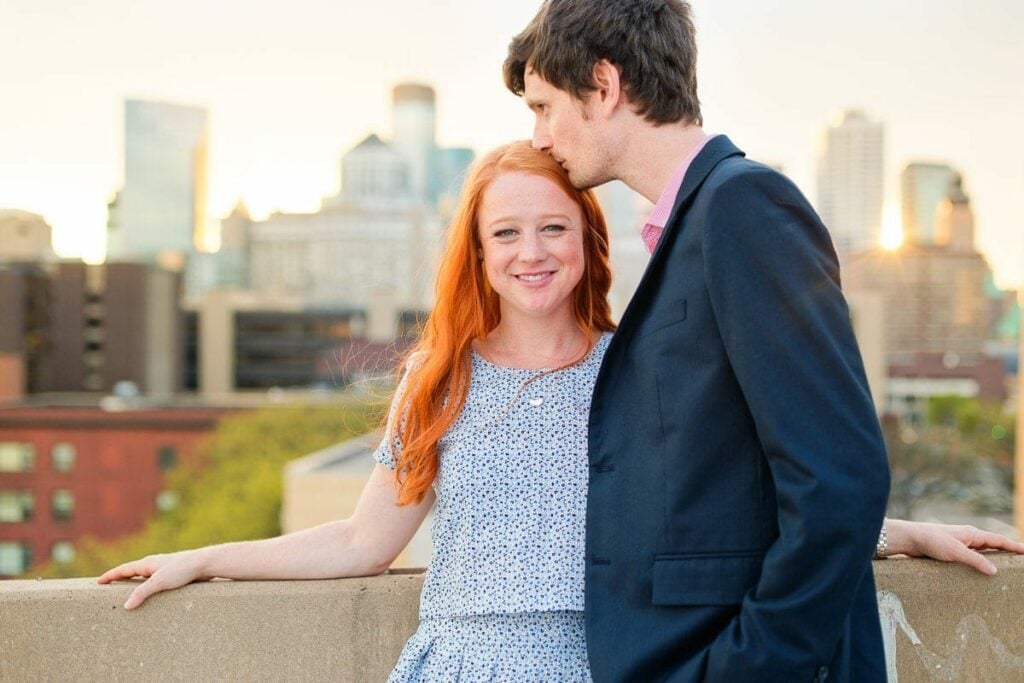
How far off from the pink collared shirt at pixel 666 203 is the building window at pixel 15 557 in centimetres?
4934

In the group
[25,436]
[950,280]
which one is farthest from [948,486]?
[950,280]

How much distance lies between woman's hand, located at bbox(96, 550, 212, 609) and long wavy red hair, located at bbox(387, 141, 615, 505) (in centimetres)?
56

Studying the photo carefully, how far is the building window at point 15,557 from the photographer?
45.2 metres

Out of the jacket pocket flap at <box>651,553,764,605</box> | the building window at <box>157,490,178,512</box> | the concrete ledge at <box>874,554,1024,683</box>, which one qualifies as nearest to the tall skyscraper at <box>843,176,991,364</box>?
the building window at <box>157,490,178,512</box>

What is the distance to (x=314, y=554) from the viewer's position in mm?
2602

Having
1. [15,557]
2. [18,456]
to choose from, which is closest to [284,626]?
[18,456]

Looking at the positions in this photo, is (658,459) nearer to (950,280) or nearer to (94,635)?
(94,635)

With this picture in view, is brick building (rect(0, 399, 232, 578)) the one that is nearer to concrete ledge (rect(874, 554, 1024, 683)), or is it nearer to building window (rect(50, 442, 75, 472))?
building window (rect(50, 442, 75, 472))

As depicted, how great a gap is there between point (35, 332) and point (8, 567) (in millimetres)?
26626

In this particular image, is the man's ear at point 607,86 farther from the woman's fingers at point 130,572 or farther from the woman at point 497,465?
the woman's fingers at point 130,572

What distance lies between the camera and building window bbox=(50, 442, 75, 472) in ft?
147

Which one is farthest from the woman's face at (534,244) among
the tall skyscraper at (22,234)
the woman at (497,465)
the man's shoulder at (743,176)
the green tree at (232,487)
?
the tall skyscraper at (22,234)

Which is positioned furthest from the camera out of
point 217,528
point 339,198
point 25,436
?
point 339,198

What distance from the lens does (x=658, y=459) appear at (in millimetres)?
1880
